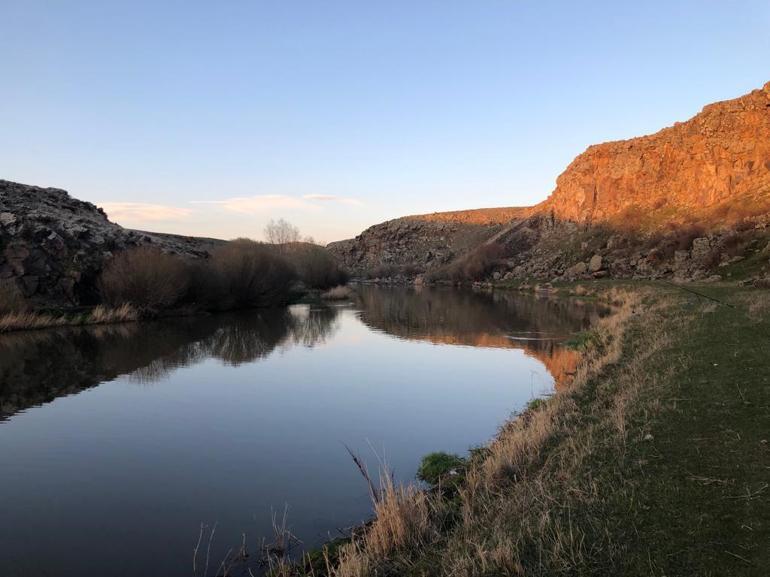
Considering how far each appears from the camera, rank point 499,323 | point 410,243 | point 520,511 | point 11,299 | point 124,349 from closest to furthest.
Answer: point 520,511 < point 124,349 < point 11,299 < point 499,323 < point 410,243

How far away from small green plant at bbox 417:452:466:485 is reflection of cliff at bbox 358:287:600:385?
247 inches

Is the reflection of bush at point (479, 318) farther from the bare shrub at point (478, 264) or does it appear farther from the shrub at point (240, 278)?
the bare shrub at point (478, 264)

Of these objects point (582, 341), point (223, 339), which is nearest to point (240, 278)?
point (223, 339)

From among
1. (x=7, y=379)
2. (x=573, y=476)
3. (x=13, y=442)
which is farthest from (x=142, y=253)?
(x=573, y=476)

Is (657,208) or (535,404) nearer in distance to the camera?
(535,404)

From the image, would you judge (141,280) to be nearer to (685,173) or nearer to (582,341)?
(582,341)

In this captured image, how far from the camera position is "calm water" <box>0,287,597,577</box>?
7094mm

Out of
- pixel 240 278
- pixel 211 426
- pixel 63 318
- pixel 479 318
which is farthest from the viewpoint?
pixel 240 278

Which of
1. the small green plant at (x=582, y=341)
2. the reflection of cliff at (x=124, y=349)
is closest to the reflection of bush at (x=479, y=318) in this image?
the small green plant at (x=582, y=341)

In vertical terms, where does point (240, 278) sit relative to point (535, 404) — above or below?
above

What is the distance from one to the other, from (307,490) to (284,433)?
3005 mm

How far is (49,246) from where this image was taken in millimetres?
29422

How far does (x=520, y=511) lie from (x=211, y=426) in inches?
321

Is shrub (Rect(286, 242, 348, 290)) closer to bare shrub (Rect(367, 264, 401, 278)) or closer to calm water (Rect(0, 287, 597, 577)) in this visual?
bare shrub (Rect(367, 264, 401, 278))
